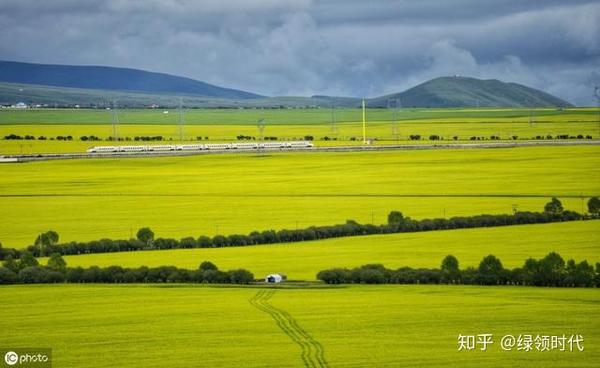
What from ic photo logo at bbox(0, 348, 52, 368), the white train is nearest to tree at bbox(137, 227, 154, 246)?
ic photo logo at bbox(0, 348, 52, 368)

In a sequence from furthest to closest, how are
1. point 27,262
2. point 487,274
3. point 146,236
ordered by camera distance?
point 146,236
point 27,262
point 487,274

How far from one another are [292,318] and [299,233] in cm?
2575

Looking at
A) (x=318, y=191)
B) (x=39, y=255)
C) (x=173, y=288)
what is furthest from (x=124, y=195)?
(x=173, y=288)

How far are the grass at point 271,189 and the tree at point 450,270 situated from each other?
20969 millimetres

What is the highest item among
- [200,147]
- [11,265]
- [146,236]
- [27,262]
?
[200,147]

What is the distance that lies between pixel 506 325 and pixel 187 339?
10.3m

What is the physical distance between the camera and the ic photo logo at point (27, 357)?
3098 cm

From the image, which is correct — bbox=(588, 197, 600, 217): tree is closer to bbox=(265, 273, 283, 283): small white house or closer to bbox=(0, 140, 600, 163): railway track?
bbox=(265, 273, 283, 283): small white house

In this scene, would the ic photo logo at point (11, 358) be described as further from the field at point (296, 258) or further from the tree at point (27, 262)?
the tree at point (27, 262)

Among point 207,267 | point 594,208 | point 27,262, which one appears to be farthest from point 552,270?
point 594,208

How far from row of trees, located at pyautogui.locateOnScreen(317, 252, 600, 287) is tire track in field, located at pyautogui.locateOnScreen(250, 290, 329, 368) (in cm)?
503

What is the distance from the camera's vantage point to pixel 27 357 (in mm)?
31625

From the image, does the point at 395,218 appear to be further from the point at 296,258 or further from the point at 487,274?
the point at 487,274

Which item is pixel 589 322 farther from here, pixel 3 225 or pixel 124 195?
pixel 124 195
